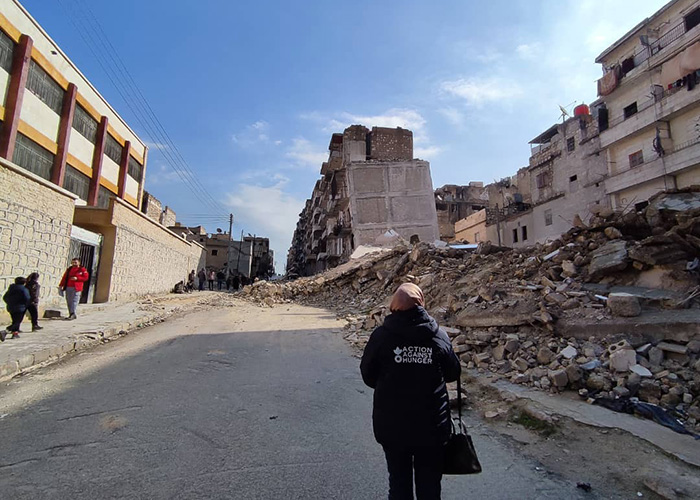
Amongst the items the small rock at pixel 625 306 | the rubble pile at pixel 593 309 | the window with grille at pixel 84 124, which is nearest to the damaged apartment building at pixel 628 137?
the rubble pile at pixel 593 309

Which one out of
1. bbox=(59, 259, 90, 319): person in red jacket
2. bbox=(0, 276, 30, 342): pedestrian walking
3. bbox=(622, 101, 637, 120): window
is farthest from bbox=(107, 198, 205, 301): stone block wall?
bbox=(622, 101, 637, 120): window

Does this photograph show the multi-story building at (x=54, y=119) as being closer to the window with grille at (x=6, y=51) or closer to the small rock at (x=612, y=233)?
the window with grille at (x=6, y=51)

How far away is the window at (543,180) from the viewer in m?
34.3

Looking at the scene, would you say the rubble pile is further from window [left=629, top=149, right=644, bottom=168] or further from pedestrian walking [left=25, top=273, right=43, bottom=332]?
window [left=629, top=149, right=644, bottom=168]

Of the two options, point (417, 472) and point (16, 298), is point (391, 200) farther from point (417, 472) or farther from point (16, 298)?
point (417, 472)

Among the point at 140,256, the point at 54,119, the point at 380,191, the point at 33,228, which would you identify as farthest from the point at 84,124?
the point at 380,191

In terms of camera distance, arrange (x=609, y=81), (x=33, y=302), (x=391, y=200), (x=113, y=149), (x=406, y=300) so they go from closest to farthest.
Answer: (x=406, y=300), (x=33, y=302), (x=113, y=149), (x=609, y=81), (x=391, y=200)

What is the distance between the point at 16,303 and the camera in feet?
23.9

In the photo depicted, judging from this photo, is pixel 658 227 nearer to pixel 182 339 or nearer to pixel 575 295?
pixel 575 295

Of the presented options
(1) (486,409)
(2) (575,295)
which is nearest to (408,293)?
(1) (486,409)

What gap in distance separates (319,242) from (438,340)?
43498 mm

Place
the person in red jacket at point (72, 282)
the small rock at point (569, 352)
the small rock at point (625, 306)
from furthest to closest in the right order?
the person in red jacket at point (72, 282)
the small rock at point (625, 306)
the small rock at point (569, 352)

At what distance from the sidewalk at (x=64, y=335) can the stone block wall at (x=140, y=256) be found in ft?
9.85

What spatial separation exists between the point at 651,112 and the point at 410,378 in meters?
31.0
